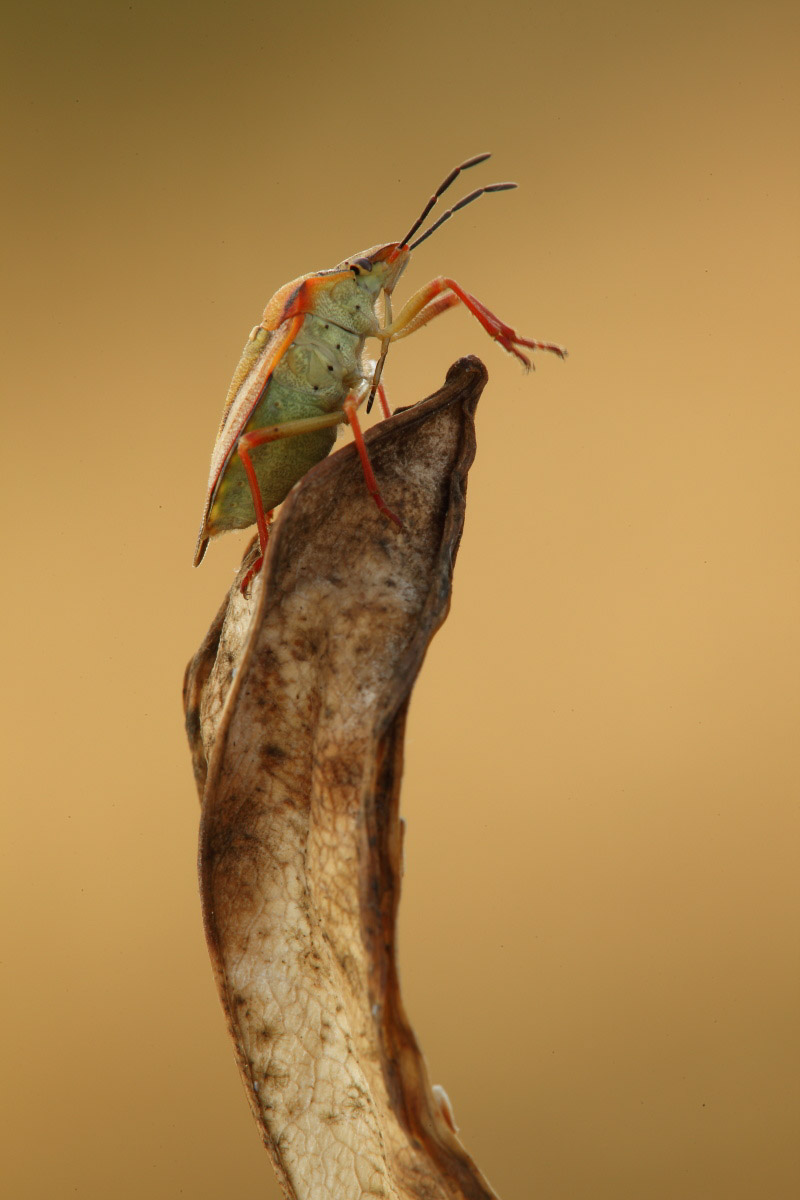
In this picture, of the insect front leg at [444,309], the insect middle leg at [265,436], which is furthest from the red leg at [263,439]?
the insect front leg at [444,309]

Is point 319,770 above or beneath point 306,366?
beneath

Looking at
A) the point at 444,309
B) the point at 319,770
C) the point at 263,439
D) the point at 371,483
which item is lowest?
the point at 319,770

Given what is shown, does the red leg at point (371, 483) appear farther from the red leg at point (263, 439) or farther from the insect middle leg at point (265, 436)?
the red leg at point (263, 439)

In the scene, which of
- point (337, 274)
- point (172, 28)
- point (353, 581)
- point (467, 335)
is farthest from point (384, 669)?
point (172, 28)

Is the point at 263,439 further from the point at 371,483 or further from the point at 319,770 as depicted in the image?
the point at 319,770

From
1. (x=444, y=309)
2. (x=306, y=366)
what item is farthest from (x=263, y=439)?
(x=444, y=309)

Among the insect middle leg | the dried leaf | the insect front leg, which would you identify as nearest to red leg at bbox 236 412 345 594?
the insect middle leg

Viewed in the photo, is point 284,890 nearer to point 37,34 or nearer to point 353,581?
point 353,581

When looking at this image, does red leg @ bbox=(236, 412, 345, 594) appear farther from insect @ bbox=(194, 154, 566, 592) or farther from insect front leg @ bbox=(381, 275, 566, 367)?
insect front leg @ bbox=(381, 275, 566, 367)
